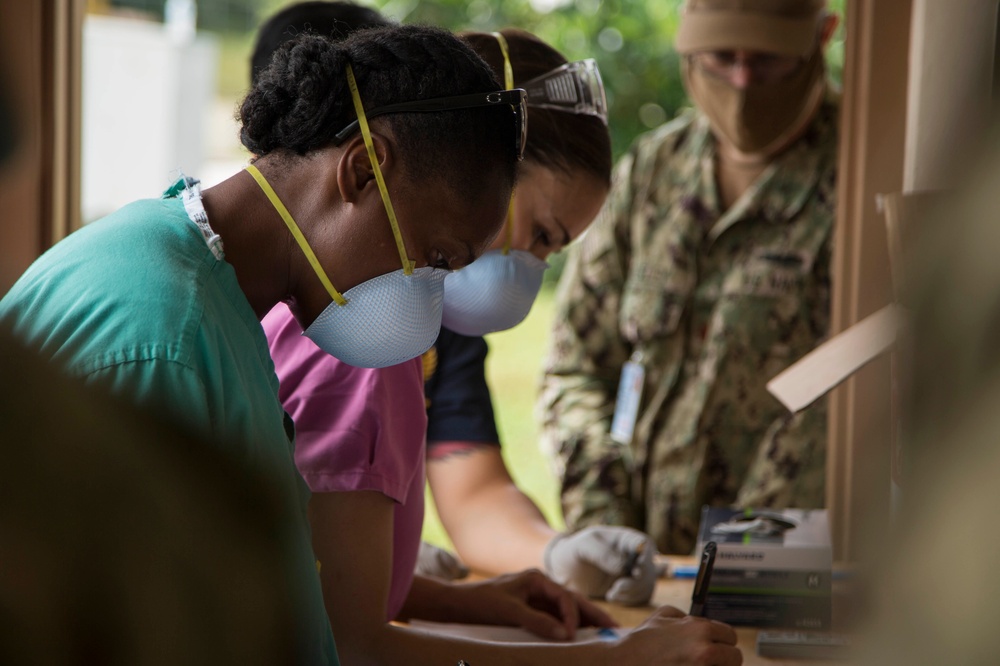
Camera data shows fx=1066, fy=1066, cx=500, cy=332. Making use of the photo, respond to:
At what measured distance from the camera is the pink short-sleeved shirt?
1.10 metres

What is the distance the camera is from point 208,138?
6266mm

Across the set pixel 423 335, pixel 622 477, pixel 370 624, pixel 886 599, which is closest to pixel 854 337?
pixel 423 335

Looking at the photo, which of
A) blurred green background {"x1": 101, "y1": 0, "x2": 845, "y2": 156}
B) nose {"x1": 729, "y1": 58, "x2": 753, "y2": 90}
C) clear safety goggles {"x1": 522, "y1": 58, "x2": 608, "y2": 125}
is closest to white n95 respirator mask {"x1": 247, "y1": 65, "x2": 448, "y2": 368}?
clear safety goggles {"x1": 522, "y1": 58, "x2": 608, "y2": 125}

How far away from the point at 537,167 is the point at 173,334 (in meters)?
0.75

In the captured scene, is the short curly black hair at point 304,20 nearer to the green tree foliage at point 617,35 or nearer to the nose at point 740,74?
the nose at point 740,74

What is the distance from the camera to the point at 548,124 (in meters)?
1.40

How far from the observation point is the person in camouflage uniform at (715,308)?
2422mm

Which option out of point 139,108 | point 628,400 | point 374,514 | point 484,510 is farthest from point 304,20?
point 139,108

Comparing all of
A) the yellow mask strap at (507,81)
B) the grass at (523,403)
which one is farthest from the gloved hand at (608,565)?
the grass at (523,403)

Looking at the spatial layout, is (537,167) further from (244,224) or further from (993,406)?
(993,406)

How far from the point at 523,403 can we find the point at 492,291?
15.2ft

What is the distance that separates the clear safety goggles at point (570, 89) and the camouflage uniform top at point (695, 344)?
1080 millimetres

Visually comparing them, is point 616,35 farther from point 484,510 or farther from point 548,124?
point 548,124

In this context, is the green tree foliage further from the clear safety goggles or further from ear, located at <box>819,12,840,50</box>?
the clear safety goggles
